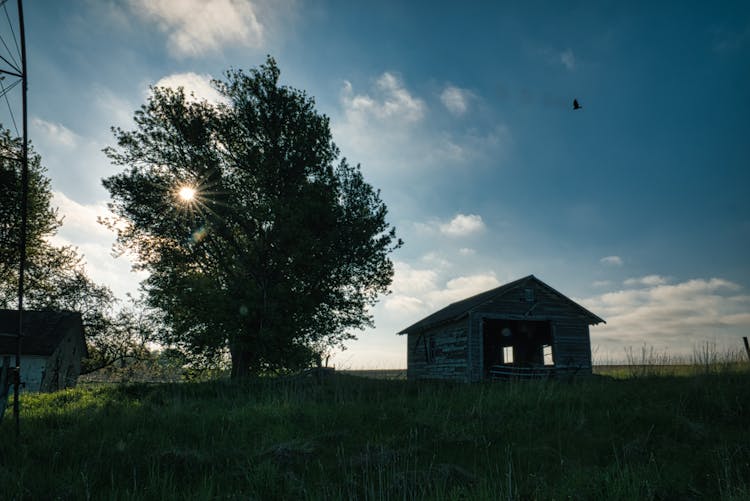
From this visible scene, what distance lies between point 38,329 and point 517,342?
34932 millimetres

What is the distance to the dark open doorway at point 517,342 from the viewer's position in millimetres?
27766

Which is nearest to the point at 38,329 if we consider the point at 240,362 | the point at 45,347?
the point at 45,347

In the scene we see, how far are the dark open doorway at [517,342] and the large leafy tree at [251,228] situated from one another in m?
11.9

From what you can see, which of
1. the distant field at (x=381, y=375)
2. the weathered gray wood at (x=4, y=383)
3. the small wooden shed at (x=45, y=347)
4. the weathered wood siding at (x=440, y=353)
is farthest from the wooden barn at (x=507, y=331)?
the small wooden shed at (x=45, y=347)

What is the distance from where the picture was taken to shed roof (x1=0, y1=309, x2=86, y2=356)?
26.8 meters

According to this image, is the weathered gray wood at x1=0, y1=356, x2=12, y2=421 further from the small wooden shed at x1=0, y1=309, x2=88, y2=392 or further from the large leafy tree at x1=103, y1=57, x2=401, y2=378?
the small wooden shed at x1=0, y1=309, x2=88, y2=392

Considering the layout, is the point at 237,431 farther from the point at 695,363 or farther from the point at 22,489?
the point at 695,363

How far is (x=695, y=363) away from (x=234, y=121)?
2186 centimetres

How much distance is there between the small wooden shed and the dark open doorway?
1192 inches

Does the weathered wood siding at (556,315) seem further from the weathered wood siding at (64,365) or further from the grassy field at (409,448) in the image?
the weathered wood siding at (64,365)

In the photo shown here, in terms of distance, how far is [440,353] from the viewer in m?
24.9

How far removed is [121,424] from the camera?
8.72 m

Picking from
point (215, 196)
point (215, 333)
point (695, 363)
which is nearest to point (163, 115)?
point (215, 196)

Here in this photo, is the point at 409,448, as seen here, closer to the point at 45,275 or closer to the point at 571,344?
the point at 571,344
